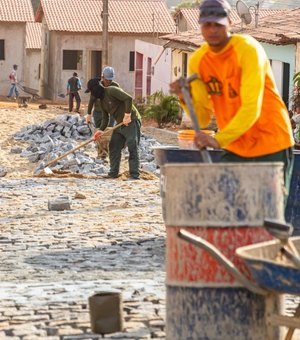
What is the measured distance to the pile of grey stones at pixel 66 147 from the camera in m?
22.7

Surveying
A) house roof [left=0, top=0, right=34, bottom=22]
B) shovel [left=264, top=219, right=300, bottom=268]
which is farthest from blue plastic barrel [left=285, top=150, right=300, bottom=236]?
house roof [left=0, top=0, right=34, bottom=22]

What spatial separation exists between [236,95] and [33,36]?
63.7m

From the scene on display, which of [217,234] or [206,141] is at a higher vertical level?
[206,141]

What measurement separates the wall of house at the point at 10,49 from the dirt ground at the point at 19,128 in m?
5.54

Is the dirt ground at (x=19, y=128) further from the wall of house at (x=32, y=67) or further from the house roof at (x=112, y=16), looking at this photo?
the wall of house at (x=32, y=67)

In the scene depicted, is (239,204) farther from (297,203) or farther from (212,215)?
(297,203)

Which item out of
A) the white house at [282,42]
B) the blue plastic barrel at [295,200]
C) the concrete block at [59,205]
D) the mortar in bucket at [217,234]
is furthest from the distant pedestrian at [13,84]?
the mortar in bucket at [217,234]

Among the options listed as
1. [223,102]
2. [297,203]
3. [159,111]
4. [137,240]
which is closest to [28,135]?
[159,111]

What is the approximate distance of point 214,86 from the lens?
722 centimetres

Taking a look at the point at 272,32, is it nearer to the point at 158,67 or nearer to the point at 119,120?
the point at 119,120

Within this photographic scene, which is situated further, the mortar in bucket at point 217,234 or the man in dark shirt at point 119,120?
the man in dark shirt at point 119,120

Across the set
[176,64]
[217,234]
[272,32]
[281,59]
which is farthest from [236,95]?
[176,64]

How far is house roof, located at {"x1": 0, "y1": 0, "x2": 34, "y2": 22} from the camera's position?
2394 inches

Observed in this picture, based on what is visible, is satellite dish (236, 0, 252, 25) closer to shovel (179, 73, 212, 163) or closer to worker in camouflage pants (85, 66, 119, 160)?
worker in camouflage pants (85, 66, 119, 160)
